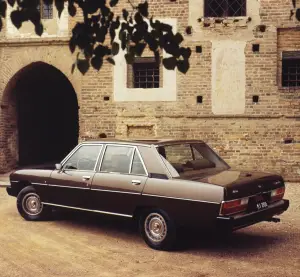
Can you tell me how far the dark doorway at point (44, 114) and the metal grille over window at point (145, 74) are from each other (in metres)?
3.11

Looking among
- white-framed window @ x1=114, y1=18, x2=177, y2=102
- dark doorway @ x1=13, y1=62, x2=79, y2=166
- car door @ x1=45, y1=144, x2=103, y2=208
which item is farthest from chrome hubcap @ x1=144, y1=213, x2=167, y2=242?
dark doorway @ x1=13, y1=62, x2=79, y2=166

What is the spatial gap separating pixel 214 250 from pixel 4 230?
10.9 ft

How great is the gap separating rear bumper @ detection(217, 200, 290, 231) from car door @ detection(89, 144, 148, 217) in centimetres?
129

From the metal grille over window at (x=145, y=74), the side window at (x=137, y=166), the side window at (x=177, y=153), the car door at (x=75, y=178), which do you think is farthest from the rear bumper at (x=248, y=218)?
the metal grille over window at (x=145, y=74)

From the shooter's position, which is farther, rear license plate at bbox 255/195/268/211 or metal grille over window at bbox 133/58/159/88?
metal grille over window at bbox 133/58/159/88

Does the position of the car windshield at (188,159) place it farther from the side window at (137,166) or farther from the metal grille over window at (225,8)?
the metal grille over window at (225,8)

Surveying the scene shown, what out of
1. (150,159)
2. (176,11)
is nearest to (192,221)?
(150,159)

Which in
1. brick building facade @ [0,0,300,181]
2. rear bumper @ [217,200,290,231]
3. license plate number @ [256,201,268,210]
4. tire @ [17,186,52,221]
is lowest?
tire @ [17,186,52,221]

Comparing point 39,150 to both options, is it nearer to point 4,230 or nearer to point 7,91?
point 7,91

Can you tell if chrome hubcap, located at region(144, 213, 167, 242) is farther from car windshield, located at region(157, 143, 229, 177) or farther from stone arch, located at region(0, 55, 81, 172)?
stone arch, located at region(0, 55, 81, 172)

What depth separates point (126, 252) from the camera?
6141mm

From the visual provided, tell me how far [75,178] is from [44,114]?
12.3 metres

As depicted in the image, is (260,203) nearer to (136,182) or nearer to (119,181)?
(136,182)

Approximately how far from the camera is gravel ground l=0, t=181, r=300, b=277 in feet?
17.5
